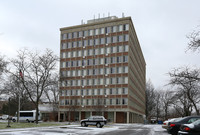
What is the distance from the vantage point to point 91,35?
259 feet

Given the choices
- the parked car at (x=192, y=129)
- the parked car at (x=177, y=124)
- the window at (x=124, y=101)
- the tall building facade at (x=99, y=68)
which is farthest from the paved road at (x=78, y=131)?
the window at (x=124, y=101)

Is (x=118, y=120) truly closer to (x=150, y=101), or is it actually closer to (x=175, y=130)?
(x=150, y=101)

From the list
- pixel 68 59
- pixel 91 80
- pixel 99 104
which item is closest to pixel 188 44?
pixel 99 104

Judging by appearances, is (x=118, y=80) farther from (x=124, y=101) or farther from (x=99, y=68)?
(x=99, y=68)

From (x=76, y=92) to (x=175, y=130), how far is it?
202 ft

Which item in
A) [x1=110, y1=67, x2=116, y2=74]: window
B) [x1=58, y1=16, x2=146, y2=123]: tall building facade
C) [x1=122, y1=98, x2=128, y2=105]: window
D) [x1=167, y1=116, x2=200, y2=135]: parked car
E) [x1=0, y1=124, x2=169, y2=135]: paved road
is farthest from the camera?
[x1=110, y1=67, x2=116, y2=74]: window

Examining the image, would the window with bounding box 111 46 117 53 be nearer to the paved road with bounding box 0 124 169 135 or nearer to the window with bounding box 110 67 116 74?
the window with bounding box 110 67 116 74

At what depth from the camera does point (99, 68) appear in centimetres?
7625

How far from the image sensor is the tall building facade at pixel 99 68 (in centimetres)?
7200

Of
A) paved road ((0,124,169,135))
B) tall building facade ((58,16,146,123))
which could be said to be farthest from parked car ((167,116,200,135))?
tall building facade ((58,16,146,123))

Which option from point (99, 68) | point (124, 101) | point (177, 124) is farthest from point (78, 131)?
point (99, 68)

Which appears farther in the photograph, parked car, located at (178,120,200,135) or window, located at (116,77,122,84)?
window, located at (116,77,122,84)

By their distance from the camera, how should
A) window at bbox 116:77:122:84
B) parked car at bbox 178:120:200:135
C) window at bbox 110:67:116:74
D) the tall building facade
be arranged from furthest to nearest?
window at bbox 110:67:116:74 → window at bbox 116:77:122:84 → the tall building facade → parked car at bbox 178:120:200:135

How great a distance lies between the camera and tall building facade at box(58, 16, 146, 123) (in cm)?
7200
